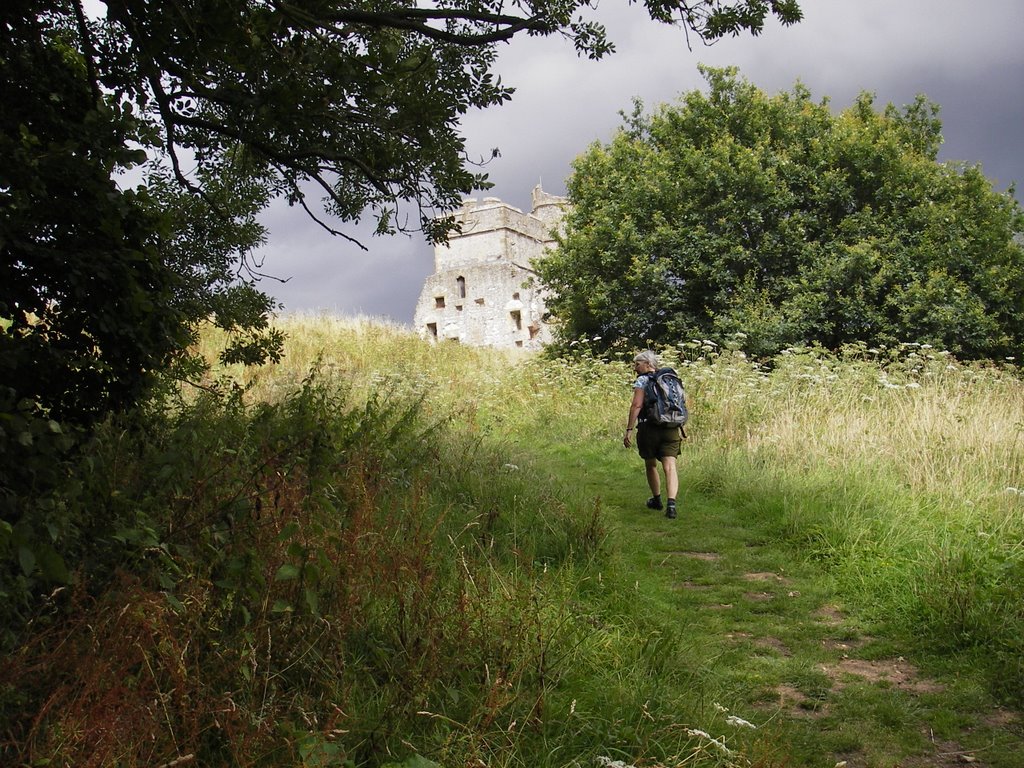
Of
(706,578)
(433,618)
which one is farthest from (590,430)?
(433,618)

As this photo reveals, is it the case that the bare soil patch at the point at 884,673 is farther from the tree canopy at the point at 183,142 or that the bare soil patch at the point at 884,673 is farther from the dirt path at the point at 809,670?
the tree canopy at the point at 183,142

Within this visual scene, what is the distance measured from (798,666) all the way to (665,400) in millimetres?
4374

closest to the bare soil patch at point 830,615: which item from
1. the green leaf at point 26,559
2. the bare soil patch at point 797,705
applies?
the bare soil patch at point 797,705

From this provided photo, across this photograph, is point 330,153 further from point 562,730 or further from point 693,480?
point 693,480

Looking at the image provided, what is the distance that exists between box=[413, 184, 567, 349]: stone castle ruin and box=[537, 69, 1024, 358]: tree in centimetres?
1813

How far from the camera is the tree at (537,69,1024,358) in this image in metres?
21.4

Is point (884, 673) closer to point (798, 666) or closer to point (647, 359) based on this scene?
point (798, 666)

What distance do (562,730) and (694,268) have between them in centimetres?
1905

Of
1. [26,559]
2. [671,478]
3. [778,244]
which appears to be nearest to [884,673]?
[671,478]

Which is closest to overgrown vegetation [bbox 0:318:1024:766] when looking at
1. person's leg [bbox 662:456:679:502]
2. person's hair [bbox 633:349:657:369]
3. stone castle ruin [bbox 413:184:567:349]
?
person's leg [bbox 662:456:679:502]

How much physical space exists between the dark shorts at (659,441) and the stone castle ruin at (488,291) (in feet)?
104

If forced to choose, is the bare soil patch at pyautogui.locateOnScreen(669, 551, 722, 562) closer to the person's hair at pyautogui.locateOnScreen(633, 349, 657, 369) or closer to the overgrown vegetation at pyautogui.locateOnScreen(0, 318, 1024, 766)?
the overgrown vegetation at pyautogui.locateOnScreen(0, 318, 1024, 766)

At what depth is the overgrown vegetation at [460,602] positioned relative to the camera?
3053 mm

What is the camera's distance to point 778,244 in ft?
71.5
